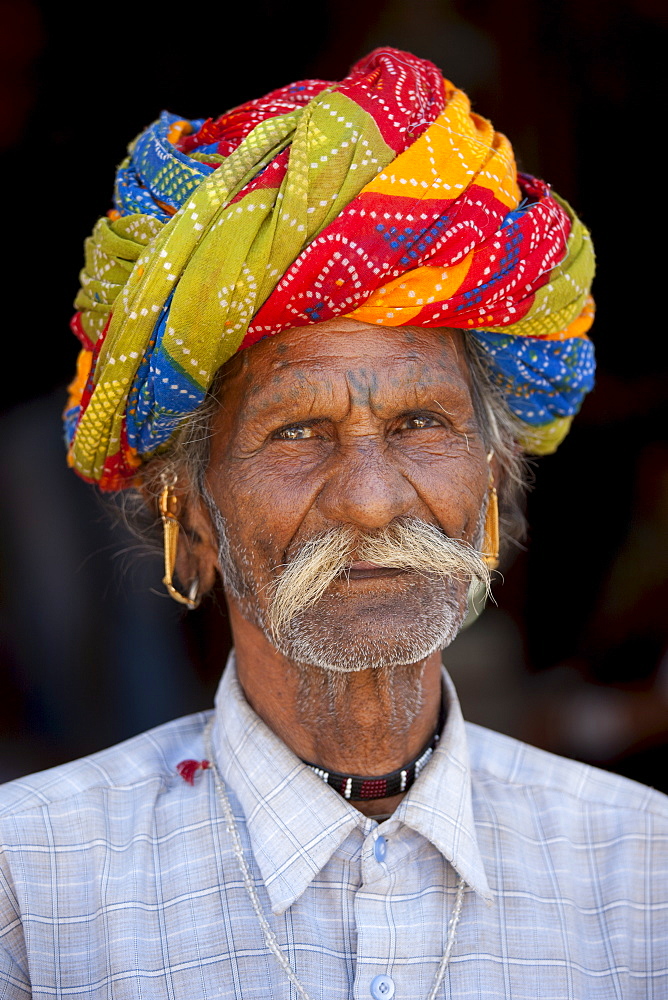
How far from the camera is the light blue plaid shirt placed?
68.8 inches

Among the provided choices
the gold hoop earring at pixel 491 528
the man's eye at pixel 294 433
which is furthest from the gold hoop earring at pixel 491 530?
the man's eye at pixel 294 433

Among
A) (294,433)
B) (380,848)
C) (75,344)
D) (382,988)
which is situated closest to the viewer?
(382,988)

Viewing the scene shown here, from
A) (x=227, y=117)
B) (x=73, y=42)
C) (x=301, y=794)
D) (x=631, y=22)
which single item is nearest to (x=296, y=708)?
(x=301, y=794)

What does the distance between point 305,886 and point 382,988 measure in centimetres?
21

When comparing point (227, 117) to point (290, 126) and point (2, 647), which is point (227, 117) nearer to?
point (290, 126)

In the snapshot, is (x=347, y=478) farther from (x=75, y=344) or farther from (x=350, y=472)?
(x=75, y=344)

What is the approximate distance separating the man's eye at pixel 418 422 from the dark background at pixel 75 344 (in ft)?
6.12

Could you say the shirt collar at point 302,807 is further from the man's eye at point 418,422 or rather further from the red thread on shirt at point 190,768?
the man's eye at point 418,422

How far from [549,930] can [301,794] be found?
0.53 metres

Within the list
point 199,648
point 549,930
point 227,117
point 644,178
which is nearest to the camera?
point 549,930

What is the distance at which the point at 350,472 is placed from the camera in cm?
182

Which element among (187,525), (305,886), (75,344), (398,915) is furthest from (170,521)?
(75,344)

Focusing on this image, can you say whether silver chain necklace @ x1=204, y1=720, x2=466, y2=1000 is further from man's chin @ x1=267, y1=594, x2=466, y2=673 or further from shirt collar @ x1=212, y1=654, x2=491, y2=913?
man's chin @ x1=267, y1=594, x2=466, y2=673

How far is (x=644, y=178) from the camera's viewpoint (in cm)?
403
